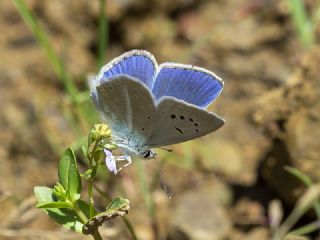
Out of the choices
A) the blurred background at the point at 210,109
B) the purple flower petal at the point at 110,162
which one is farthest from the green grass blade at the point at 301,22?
the purple flower petal at the point at 110,162

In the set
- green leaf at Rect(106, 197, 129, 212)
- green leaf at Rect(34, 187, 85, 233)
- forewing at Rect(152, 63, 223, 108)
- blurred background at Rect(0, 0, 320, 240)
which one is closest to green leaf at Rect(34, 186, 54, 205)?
green leaf at Rect(34, 187, 85, 233)

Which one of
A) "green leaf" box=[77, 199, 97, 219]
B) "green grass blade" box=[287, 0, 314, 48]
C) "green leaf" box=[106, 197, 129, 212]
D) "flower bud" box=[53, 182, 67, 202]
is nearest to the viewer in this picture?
"green leaf" box=[106, 197, 129, 212]

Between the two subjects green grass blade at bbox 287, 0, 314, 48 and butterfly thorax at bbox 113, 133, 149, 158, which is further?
green grass blade at bbox 287, 0, 314, 48

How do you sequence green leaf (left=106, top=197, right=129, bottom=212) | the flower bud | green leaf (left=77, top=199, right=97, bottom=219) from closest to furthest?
green leaf (left=106, top=197, right=129, bottom=212) < the flower bud < green leaf (left=77, top=199, right=97, bottom=219)

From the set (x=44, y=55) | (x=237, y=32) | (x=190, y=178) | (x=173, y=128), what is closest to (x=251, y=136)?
(x=190, y=178)

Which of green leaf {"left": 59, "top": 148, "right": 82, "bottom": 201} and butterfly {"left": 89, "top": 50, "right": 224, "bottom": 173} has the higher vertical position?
butterfly {"left": 89, "top": 50, "right": 224, "bottom": 173}

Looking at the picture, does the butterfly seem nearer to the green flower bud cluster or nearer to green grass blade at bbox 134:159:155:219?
the green flower bud cluster

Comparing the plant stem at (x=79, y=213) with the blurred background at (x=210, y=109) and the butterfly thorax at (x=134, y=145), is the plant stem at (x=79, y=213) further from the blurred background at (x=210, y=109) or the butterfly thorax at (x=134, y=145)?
the blurred background at (x=210, y=109)
